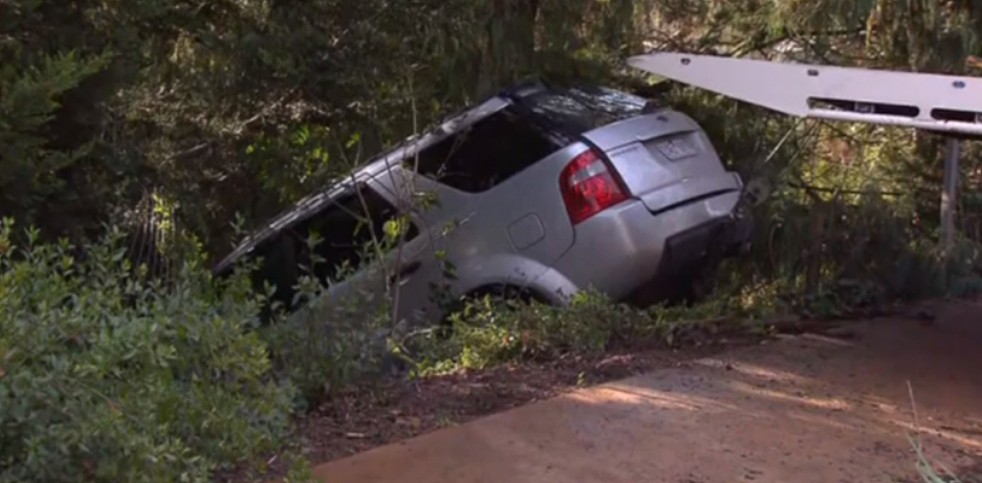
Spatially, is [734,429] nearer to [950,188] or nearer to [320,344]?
[320,344]

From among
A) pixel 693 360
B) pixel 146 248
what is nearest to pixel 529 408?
pixel 693 360

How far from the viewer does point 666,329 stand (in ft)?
23.9

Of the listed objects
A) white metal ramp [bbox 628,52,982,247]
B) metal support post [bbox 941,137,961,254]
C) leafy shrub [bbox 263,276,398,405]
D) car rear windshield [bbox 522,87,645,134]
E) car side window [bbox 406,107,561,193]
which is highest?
white metal ramp [bbox 628,52,982,247]

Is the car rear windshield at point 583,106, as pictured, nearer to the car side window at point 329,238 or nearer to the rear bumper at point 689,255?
the rear bumper at point 689,255

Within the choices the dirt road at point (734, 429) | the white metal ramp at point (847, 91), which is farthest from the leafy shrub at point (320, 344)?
the white metal ramp at point (847, 91)

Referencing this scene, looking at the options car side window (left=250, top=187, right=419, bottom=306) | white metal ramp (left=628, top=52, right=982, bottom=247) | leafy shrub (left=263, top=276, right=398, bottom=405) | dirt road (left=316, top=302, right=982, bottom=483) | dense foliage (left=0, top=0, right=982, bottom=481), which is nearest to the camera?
dense foliage (left=0, top=0, right=982, bottom=481)

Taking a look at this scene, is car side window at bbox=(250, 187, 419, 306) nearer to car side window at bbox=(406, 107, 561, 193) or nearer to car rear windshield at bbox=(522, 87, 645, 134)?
car side window at bbox=(406, 107, 561, 193)

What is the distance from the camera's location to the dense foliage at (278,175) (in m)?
3.84

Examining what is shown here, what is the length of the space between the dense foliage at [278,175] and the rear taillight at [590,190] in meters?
0.63

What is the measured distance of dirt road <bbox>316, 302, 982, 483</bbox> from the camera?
5.12 metres

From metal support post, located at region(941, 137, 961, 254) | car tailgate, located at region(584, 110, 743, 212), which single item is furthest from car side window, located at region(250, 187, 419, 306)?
metal support post, located at region(941, 137, 961, 254)

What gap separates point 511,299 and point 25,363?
426 centimetres

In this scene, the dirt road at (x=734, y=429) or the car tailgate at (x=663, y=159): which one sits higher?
the car tailgate at (x=663, y=159)

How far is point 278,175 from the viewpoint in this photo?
8.27 metres
